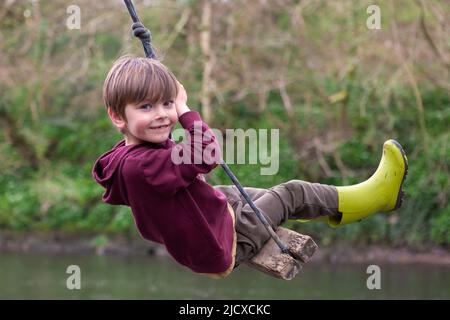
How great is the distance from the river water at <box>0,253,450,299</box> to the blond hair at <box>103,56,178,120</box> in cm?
479

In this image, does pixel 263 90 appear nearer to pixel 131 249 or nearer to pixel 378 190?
pixel 131 249

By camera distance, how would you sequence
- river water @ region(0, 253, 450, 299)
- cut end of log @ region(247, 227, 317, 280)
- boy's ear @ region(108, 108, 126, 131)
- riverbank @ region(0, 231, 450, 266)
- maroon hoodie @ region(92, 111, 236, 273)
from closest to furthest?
maroon hoodie @ region(92, 111, 236, 273) < boy's ear @ region(108, 108, 126, 131) < cut end of log @ region(247, 227, 317, 280) < river water @ region(0, 253, 450, 299) < riverbank @ region(0, 231, 450, 266)

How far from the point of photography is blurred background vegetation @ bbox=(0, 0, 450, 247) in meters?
8.26

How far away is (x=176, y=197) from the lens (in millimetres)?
2367

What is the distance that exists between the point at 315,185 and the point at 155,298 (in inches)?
174

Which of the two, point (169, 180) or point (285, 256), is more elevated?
point (169, 180)

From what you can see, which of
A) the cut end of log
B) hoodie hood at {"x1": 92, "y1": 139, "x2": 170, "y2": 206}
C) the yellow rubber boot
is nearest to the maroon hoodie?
hoodie hood at {"x1": 92, "y1": 139, "x2": 170, "y2": 206}

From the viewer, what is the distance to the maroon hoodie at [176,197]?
225 centimetres

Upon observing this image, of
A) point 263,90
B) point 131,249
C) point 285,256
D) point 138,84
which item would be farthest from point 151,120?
point 131,249

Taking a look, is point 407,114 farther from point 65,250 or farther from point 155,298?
point 65,250

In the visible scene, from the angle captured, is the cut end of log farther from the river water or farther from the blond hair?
the river water

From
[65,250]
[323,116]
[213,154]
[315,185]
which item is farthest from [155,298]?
[213,154]

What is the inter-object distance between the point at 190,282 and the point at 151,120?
5.52 metres

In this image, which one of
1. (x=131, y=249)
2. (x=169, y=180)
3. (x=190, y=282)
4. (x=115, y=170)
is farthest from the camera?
(x=131, y=249)
